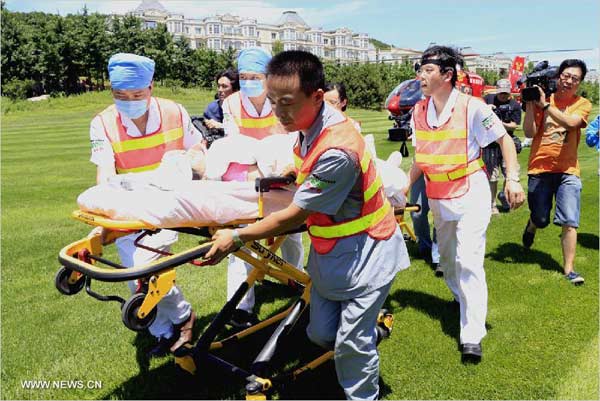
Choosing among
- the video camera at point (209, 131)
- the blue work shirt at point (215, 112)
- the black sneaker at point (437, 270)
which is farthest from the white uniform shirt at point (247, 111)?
the black sneaker at point (437, 270)

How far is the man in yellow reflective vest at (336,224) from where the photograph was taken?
8.43ft

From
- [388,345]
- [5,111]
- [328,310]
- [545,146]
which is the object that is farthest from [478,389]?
[5,111]

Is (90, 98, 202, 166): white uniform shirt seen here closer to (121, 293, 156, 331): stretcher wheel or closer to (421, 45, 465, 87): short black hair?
(121, 293, 156, 331): stretcher wheel

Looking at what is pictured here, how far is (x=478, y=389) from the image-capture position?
376cm

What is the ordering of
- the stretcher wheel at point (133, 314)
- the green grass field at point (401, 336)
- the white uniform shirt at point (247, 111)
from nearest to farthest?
the stretcher wheel at point (133, 314) < the green grass field at point (401, 336) < the white uniform shirt at point (247, 111)

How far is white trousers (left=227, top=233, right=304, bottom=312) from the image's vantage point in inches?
186

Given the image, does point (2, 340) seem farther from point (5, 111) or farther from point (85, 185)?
point (5, 111)

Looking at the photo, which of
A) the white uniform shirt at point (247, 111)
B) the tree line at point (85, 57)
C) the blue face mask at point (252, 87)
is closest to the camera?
Answer: the blue face mask at point (252, 87)

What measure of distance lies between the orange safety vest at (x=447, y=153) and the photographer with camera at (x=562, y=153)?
166cm

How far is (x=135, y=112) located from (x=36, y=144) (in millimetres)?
20104

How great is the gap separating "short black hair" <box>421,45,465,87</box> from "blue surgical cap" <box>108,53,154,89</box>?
222cm

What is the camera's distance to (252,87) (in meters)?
4.84

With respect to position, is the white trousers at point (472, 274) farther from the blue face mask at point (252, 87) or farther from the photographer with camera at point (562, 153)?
the blue face mask at point (252, 87)

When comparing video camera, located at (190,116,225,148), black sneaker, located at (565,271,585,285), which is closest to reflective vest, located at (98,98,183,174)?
video camera, located at (190,116,225,148)
